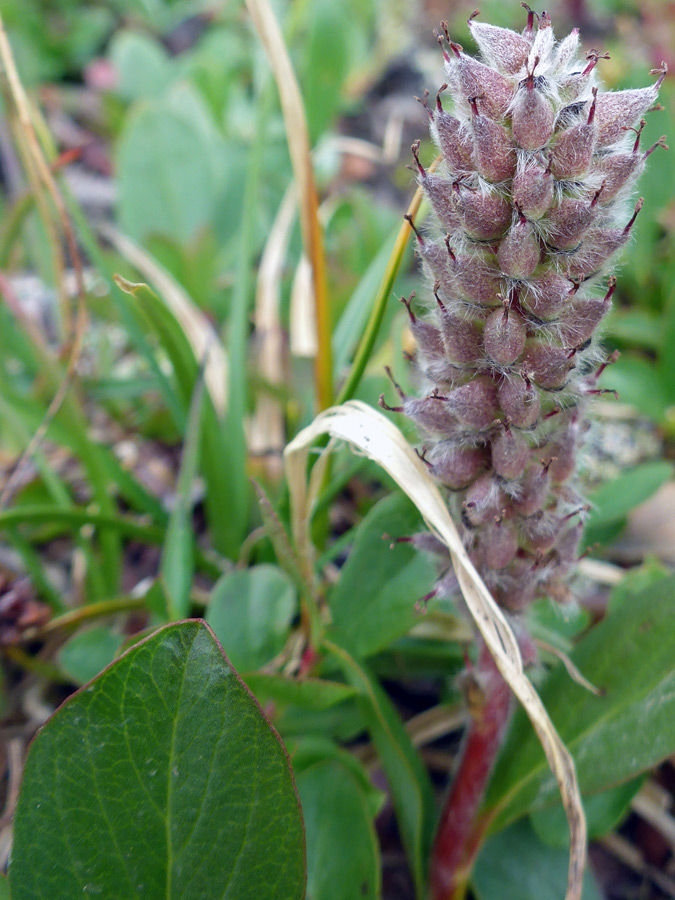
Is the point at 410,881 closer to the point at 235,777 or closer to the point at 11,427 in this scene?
the point at 235,777

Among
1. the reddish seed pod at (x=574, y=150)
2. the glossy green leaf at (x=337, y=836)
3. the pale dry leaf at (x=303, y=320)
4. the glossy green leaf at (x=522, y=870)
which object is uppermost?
the reddish seed pod at (x=574, y=150)

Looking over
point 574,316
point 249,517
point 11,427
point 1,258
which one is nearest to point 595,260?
point 574,316

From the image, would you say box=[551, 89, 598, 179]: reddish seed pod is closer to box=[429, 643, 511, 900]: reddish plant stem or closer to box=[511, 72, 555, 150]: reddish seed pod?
box=[511, 72, 555, 150]: reddish seed pod

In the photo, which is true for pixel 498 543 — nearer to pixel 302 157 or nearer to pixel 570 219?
pixel 570 219

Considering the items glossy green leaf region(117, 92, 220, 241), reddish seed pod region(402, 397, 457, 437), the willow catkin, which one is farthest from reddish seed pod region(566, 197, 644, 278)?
glossy green leaf region(117, 92, 220, 241)

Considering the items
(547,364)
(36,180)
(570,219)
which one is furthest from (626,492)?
(36,180)

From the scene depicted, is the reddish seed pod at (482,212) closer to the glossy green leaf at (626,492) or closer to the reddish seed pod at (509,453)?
the reddish seed pod at (509,453)

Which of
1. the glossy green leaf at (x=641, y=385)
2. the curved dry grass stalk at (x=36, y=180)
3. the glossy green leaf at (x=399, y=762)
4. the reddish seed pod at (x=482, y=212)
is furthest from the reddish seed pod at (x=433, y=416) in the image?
the glossy green leaf at (x=641, y=385)
